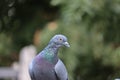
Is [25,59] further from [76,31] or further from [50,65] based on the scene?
[50,65]

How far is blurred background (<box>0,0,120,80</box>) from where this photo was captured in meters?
2.63

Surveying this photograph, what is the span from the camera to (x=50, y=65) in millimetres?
1418

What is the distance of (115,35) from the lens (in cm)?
289

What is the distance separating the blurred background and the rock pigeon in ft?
3.43

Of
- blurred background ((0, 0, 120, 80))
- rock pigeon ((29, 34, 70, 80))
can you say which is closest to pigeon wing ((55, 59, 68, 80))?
rock pigeon ((29, 34, 70, 80))

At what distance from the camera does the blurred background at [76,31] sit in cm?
263

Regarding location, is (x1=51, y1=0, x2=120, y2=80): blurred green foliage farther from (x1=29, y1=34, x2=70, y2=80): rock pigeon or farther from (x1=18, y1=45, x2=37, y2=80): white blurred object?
(x1=29, y1=34, x2=70, y2=80): rock pigeon

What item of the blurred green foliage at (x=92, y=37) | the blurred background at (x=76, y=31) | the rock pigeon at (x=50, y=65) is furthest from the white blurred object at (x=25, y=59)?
the rock pigeon at (x=50, y=65)

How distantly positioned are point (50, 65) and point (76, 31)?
1.51 metres

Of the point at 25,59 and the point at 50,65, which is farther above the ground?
the point at 25,59

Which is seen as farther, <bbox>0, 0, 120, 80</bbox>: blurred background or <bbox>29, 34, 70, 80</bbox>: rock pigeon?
<bbox>0, 0, 120, 80</bbox>: blurred background

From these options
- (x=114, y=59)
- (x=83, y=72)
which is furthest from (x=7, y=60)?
(x=114, y=59)

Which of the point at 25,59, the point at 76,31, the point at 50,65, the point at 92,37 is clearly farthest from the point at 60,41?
the point at 25,59

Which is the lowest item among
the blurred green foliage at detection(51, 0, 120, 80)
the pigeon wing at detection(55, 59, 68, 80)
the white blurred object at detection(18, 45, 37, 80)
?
the pigeon wing at detection(55, 59, 68, 80)
